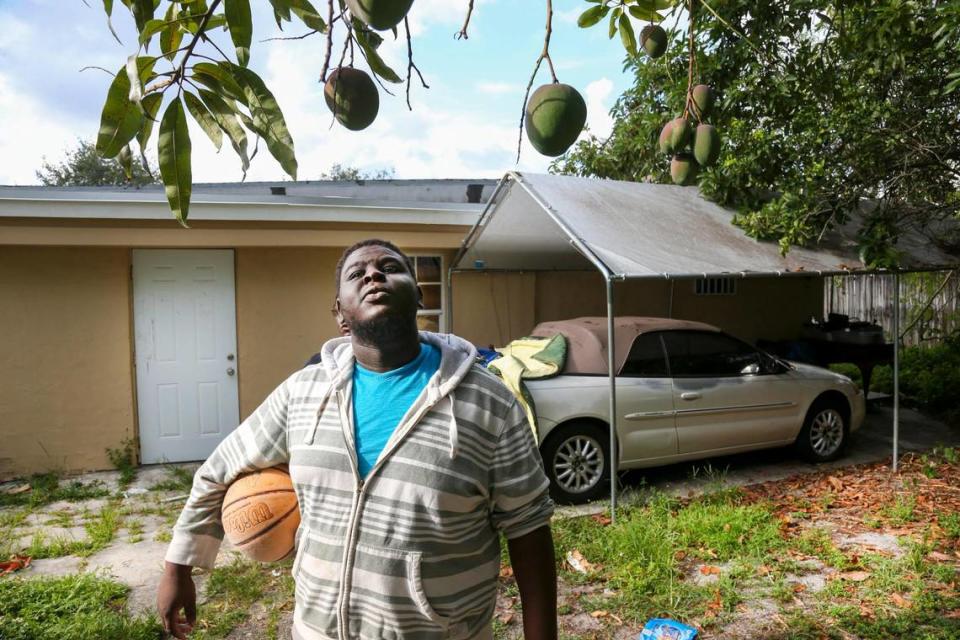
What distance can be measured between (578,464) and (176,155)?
504 cm

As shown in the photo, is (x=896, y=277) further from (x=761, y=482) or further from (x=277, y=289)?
(x=277, y=289)

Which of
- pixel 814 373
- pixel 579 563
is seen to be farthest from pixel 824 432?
pixel 579 563

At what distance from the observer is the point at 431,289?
337 inches

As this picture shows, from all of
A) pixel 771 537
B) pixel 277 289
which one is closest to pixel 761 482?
pixel 771 537

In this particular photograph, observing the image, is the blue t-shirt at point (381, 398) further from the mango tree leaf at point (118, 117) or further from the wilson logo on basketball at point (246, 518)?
the mango tree leaf at point (118, 117)

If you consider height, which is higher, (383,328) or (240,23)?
(240,23)

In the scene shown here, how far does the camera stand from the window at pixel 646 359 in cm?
621

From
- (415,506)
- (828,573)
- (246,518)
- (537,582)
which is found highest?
(415,506)

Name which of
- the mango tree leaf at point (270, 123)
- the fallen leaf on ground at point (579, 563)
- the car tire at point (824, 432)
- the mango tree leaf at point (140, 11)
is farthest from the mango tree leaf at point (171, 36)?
the car tire at point (824, 432)

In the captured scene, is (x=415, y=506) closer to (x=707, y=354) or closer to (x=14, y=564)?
(x=14, y=564)

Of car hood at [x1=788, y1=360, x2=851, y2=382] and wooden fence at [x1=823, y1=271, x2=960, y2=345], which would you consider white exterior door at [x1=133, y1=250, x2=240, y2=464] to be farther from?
wooden fence at [x1=823, y1=271, x2=960, y2=345]

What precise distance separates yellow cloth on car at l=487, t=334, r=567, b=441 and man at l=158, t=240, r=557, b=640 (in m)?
3.68

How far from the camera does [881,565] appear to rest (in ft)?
14.9

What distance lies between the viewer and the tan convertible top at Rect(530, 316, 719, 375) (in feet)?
20.1
